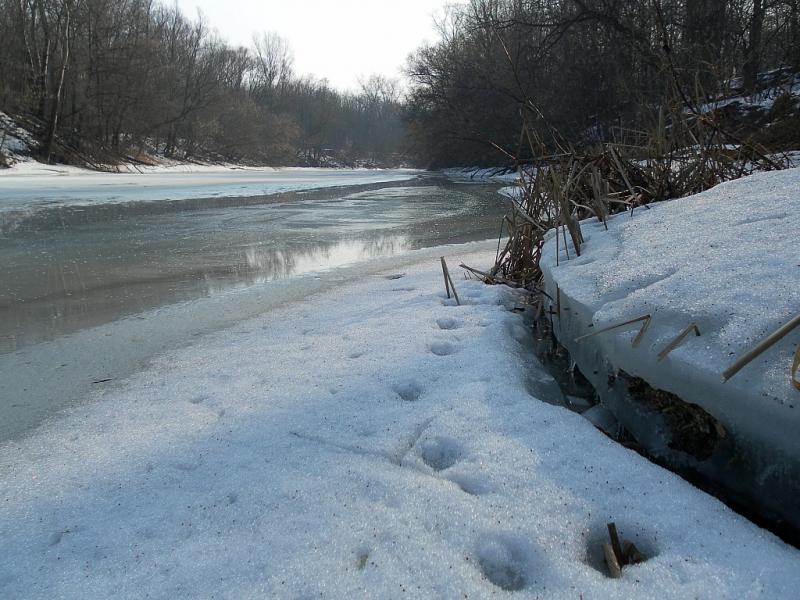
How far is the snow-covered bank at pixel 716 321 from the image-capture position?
40.7 inches

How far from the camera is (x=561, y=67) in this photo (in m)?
17.0

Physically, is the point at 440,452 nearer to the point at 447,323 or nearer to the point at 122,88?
the point at 447,323

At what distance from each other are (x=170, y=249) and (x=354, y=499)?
13.7ft

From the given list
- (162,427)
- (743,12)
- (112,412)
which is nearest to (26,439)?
(112,412)

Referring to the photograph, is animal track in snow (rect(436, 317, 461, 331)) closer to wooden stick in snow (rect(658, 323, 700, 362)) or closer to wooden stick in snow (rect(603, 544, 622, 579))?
wooden stick in snow (rect(658, 323, 700, 362))

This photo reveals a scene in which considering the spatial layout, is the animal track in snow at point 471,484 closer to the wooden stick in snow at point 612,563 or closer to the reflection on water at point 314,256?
the wooden stick in snow at point 612,563

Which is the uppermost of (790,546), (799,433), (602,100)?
(602,100)

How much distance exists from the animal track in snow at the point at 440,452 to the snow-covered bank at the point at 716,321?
19.7 inches

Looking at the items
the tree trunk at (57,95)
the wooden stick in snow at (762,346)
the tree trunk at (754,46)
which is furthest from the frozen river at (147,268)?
the tree trunk at (57,95)

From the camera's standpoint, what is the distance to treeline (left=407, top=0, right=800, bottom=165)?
5.31 meters

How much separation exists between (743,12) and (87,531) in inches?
617

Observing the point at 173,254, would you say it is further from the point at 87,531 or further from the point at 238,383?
the point at 87,531

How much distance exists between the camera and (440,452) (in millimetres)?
1306

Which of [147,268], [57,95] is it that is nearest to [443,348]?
[147,268]
